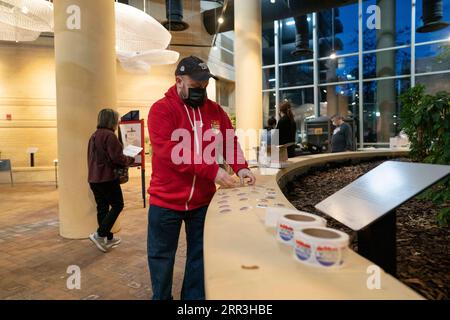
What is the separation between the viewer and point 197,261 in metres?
2.00

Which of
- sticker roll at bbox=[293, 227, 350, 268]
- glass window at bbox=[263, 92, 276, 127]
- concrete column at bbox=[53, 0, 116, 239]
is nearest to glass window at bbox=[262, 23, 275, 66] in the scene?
glass window at bbox=[263, 92, 276, 127]

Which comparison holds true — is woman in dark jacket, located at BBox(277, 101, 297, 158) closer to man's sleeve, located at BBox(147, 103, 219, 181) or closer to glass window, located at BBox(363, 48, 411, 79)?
man's sleeve, located at BBox(147, 103, 219, 181)

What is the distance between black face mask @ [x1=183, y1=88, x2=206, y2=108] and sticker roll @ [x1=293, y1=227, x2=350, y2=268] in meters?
1.11

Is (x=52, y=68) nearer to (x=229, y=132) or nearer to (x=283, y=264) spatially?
(x=229, y=132)

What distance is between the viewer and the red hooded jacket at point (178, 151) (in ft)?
5.77

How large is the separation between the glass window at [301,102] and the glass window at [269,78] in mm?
608

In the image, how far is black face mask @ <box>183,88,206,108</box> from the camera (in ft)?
6.14

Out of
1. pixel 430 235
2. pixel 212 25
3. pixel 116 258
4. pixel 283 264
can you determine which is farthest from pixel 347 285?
pixel 212 25

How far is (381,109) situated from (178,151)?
12.3 m

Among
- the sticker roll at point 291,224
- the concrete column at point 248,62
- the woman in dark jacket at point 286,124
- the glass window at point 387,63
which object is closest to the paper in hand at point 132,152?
the woman in dark jacket at point 286,124

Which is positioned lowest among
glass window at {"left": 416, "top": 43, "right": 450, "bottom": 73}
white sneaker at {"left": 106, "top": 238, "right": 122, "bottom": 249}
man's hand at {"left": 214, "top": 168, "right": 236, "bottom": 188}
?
white sneaker at {"left": 106, "top": 238, "right": 122, "bottom": 249}

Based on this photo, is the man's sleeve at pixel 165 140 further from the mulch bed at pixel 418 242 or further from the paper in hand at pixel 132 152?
the paper in hand at pixel 132 152

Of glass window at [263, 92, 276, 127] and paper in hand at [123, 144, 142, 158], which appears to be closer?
paper in hand at [123, 144, 142, 158]
